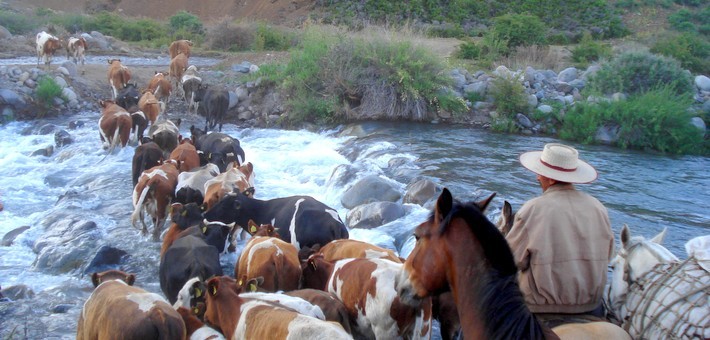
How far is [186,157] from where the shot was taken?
11.7m

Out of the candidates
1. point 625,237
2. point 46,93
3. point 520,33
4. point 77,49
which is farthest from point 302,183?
point 520,33

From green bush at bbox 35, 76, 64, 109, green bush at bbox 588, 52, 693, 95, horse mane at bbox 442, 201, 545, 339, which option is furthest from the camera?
green bush at bbox 588, 52, 693, 95

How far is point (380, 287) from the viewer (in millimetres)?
5535

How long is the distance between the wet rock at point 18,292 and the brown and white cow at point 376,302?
418 cm

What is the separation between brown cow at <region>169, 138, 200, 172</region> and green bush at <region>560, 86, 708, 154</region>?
9.81 meters

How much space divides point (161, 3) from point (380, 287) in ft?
152

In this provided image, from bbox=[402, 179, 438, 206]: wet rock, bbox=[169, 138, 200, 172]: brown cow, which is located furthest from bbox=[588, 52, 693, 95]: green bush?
bbox=[169, 138, 200, 172]: brown cow

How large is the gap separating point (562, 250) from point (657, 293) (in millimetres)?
637

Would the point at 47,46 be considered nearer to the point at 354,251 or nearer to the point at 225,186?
the point at 225,186

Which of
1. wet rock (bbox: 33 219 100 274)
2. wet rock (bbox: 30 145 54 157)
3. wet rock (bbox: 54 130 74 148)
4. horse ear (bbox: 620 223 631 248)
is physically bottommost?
wet rock (bbox: 33 219 100 274)

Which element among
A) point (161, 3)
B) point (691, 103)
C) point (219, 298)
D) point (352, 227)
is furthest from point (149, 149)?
point (161, 3)

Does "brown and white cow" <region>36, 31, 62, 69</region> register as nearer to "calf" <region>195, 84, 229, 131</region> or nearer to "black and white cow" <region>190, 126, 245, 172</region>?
"calf" <region>195, 84, 229, 131</region>

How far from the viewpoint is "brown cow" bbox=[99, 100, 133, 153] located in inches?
545

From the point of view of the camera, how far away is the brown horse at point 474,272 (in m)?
3.22
